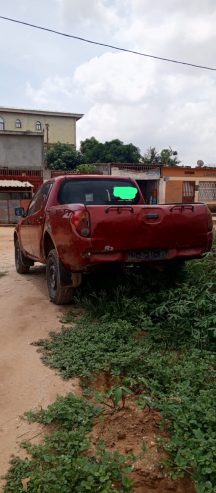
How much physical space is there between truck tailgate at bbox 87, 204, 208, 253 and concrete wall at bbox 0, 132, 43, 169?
28.2 metres

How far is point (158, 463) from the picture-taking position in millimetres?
2502

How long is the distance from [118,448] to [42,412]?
629mm

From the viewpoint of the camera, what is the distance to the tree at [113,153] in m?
45.5

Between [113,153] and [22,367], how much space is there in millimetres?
43452

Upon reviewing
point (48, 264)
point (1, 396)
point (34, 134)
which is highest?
point (34, 134)

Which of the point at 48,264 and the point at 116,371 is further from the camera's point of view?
the point at 48,264

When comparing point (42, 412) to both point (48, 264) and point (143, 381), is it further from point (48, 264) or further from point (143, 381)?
point (48, 264)

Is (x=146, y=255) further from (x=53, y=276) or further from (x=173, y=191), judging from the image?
(x=173, y=191)

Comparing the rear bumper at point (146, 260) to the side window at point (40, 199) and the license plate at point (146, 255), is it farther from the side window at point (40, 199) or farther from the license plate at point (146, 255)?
the side window at point (40, 199)

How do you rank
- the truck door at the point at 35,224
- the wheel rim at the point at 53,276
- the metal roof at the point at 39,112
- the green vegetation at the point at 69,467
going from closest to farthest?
the green vegetation at the point at 69,467 → the wheel rim at the point at 53,276 → the truck door at the point at 35,224 → the metal roof at the point at 39,112

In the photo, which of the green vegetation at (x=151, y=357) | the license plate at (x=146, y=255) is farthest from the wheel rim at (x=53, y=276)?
the license plate at (x=146, y=255)

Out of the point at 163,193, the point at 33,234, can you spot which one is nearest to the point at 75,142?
the point at 163,193

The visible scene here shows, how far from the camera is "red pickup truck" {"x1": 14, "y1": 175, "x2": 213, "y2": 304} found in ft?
15.5

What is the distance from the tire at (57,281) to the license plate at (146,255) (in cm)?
84
